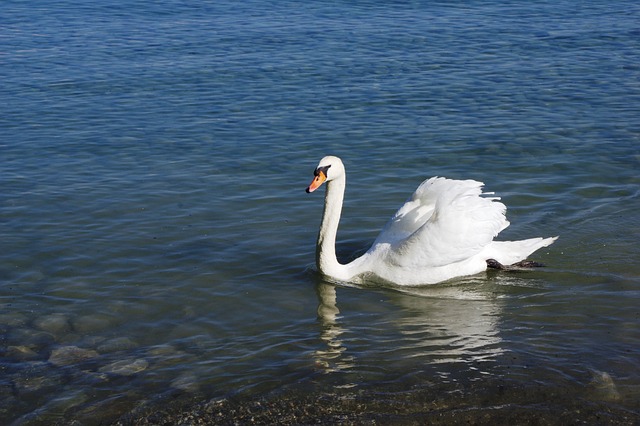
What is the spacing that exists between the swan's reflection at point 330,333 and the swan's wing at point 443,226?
758 mm

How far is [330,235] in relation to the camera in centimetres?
996

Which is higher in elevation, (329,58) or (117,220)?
(329,58)

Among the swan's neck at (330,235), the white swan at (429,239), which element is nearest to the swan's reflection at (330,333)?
the swan's neck at (330,235)

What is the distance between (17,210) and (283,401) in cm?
603

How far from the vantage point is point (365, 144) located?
1430cm

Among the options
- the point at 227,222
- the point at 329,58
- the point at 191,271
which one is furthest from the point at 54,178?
the point at 329,58

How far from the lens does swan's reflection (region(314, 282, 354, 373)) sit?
7.87 meters

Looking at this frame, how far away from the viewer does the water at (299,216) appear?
7488 millimetres

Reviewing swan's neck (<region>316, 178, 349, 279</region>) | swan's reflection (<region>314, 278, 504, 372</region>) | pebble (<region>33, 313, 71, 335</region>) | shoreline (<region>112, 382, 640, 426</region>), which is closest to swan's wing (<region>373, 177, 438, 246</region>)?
swan's neck (<region>316, 178, 349, 279</region>)

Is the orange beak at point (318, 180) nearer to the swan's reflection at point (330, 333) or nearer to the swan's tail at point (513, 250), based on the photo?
the swan's reflection at point (330, 333)

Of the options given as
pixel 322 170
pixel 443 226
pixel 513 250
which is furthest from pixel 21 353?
pixel 513 250

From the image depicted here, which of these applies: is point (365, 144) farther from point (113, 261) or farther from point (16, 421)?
point (16, 421)

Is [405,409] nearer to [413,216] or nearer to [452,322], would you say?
[452,322]

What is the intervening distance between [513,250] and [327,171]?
212cm
